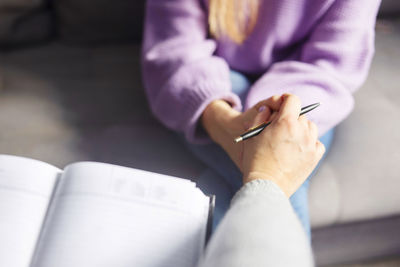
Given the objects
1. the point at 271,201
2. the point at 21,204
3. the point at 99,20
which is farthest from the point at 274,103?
the point at 99,20

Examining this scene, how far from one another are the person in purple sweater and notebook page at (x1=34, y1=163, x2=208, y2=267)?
166mm

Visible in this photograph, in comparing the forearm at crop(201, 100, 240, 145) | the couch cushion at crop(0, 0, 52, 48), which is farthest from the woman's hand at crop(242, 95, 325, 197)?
the couch cushion at crop(0, 0, 52, 48)

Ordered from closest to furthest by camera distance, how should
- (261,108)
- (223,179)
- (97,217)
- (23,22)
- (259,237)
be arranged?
(259,237) → (97,217) → (261,108) → (223,179) → (23,22)

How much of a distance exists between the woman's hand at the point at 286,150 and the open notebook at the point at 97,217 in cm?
9

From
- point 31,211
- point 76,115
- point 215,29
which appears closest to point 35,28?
point 76,115

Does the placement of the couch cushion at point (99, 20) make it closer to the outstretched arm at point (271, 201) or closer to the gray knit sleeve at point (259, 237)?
the outstretched arm at point (271, 201)

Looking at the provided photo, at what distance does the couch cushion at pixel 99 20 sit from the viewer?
3.28 ft

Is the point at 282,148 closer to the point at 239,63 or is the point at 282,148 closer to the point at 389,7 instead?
the point at 239,63

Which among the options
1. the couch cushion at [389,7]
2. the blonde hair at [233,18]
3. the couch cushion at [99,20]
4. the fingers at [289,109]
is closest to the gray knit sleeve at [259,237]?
the fingers at [289,109]

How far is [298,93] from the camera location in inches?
27.1

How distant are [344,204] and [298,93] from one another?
23cm

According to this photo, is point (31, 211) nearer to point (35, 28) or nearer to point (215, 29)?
point (215, 29)

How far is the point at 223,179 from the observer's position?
725 mm

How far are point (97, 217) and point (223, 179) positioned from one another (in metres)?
0.28
